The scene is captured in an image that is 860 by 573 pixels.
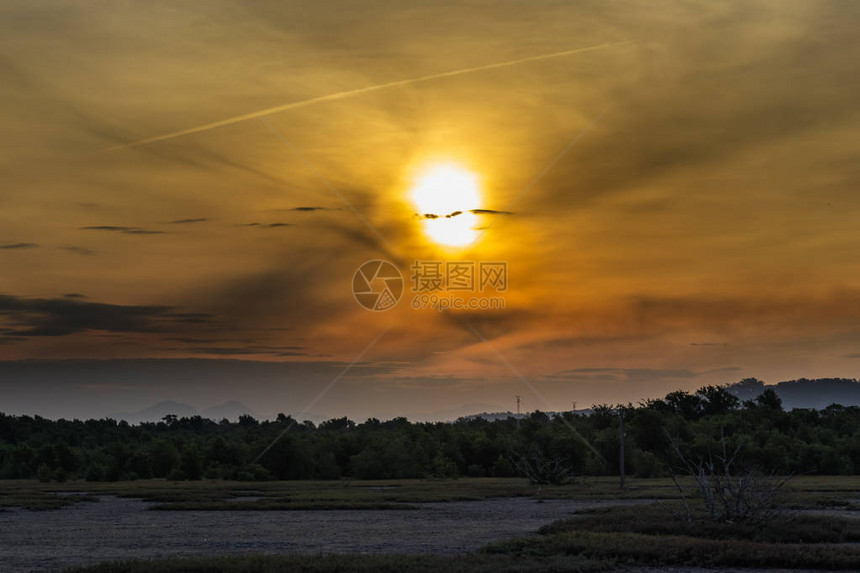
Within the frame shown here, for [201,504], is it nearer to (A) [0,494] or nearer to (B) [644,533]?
(A) [0,494]

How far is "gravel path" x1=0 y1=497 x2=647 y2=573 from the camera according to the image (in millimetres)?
29377

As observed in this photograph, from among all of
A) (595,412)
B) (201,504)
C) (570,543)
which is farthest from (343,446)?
(570,543)

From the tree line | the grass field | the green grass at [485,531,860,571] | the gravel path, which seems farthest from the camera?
the tree line

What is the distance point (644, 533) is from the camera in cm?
3147

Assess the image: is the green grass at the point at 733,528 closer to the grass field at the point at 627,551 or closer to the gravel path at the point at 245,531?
the grass field at the point at 627,551

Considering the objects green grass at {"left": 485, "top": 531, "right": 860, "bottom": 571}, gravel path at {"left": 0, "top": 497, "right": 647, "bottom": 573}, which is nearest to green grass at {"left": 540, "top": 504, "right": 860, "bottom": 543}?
green grass at {"left": 485, "top": 531, "right": 860, "bottom": 571}

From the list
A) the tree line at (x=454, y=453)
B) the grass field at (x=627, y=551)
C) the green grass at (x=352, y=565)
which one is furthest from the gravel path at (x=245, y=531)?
the tree line at (x=454, y=453)

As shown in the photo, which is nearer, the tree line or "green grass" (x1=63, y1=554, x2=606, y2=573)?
"green grass" (x1=63, y1=554, x2=606, y2=573)

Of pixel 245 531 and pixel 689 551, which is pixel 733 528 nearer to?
pixel 689 551

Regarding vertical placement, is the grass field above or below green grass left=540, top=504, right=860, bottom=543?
below

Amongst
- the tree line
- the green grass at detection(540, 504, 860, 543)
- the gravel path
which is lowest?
the gravel path

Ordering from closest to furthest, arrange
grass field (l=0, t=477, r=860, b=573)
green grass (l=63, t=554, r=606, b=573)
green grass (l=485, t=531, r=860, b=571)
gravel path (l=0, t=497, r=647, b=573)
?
green grass (l=63, t=554, r=606, b=573), grass field (l=0, t=477, r=860, b=573), green grass (l=485, t=531, r=860, b=571), gravel path (l=0, t=497, r=647, b=573)

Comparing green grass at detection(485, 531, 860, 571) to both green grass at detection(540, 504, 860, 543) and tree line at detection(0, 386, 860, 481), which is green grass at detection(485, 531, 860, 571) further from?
tree line at detection(0, 386, 860, 481)

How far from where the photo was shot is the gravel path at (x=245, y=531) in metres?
29.4
